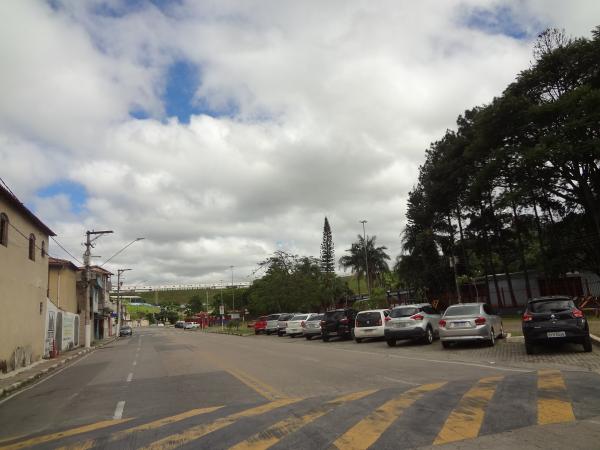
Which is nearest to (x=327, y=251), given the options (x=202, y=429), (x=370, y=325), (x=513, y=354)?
(x=370, y=325)

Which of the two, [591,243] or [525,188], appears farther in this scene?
[591,243]

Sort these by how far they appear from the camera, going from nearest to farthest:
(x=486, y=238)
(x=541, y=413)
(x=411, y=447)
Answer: (x=411, y=447) < (x=541, y=413) < (x=486, y=238)

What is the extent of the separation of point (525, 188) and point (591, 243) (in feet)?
25.0

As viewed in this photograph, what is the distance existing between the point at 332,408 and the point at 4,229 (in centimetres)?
1649

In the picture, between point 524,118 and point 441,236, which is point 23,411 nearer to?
point 524,118

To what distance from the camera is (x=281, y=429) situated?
661cm

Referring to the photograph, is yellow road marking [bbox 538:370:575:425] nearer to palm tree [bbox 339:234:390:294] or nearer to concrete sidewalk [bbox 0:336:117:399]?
concrete sidewalk [bbox 0:336:117:399]

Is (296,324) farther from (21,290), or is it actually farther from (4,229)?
(4,229)

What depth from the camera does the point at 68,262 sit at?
1535 inches

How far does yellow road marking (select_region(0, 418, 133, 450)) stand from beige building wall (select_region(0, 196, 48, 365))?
13.0m

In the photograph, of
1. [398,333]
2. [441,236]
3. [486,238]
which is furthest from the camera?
[441,236]

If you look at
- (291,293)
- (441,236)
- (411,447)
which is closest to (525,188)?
(441,236)

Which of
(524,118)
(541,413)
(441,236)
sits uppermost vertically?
(524,118)

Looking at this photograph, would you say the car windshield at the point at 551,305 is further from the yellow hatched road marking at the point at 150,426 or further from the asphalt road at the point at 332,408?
the yellow hatched road marking at the point at 150,426
